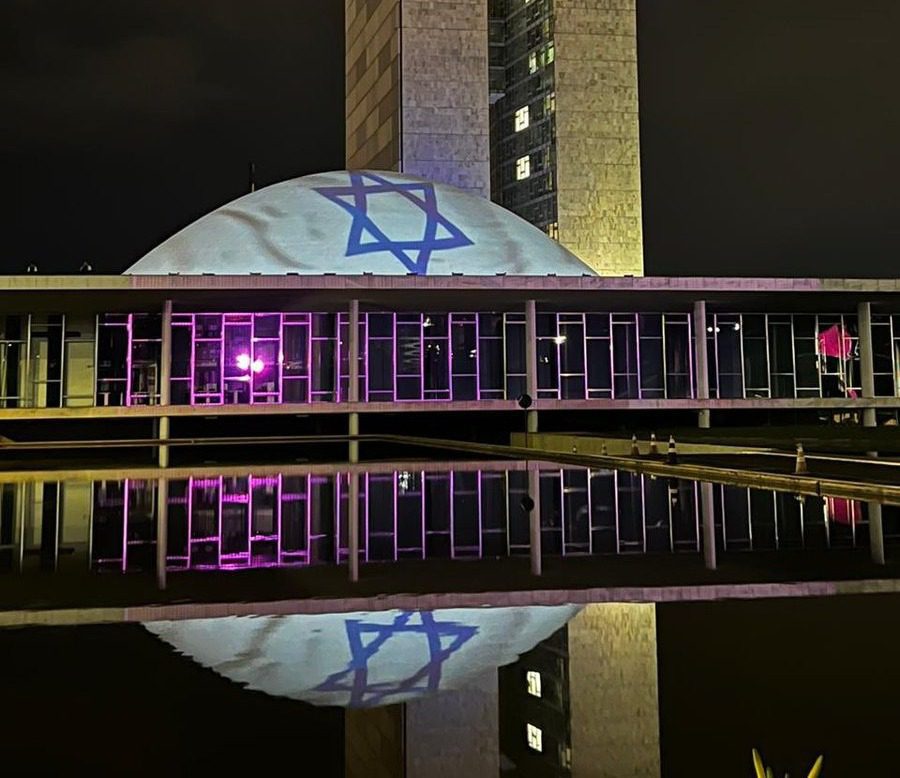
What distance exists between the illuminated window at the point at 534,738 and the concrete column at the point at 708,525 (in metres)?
4.72

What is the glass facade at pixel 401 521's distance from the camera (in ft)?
31.3

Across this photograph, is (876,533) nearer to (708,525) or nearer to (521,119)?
(708,525)

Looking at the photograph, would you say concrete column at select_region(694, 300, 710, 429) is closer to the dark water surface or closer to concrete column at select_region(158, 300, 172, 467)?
concrete column at select_region(158, 300, 172, 467)

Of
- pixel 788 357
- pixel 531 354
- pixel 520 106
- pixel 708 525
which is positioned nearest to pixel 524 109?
pixel 520 106

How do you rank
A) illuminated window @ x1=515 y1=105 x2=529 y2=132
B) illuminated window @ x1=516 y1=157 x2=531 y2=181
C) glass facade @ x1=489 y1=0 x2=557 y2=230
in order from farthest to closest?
illuminated window @ x1=515 y1=105 x2=529 y2=132, illuminated window @ x1=516 y1=157 x2=531 y2=181, glass facade @ x1=489 y1=0 x2=557 y2=230

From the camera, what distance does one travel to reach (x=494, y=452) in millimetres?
27188

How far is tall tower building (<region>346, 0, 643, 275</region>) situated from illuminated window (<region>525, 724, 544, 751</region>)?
2511 inches

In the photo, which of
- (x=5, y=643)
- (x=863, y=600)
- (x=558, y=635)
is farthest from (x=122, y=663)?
(x=863, y=600)

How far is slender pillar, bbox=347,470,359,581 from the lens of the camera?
8.63 meters

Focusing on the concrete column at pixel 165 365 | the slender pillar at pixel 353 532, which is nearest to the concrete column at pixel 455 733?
the slender pillar at pixel 353 532

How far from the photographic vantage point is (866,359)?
4003cm

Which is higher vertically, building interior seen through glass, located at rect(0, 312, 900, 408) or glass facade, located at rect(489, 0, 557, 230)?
glass facade, located at rect(489, 0, 557, 230)

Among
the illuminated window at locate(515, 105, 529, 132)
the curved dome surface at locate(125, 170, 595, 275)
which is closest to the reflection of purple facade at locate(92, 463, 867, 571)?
the curved dome surface at locate(125, 170, 595, 275)

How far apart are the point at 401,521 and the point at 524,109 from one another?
68.7 meters
